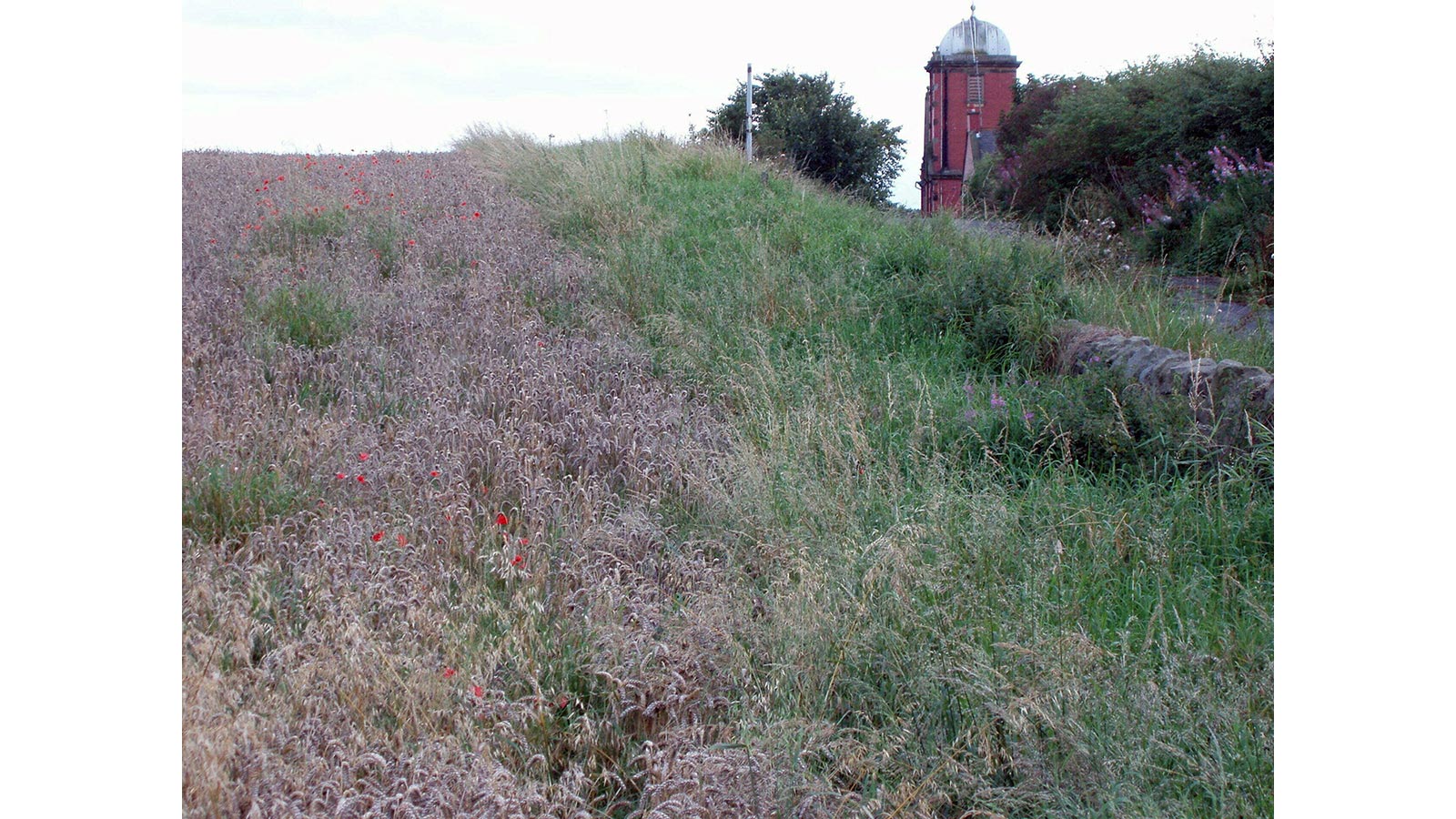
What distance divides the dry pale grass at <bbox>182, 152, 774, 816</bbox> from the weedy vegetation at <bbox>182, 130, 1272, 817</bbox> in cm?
1

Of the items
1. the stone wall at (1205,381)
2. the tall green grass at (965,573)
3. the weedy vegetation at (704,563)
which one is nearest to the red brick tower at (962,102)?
the tall green grass at (965,573)

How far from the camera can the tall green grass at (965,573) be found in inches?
77.6

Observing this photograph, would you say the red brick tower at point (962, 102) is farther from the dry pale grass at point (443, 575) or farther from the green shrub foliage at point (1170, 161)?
the dry pale grass at point (443, 575)

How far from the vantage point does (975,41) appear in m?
13.9

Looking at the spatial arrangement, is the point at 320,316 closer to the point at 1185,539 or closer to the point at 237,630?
the point at 237,630

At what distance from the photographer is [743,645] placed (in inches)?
101

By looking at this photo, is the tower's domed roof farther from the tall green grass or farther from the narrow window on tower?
the tall green grass

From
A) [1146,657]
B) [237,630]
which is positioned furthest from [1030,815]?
[237,630]

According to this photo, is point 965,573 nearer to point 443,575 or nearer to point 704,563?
point 704,563

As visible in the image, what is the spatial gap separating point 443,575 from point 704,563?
31.3 inches

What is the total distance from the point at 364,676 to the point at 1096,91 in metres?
10.4

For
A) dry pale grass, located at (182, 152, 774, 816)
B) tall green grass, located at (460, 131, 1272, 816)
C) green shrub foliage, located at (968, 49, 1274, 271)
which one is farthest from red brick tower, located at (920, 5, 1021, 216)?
dry pale grass, located at (182, 152, 774, 816)

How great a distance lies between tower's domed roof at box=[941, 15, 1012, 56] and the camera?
1409cm

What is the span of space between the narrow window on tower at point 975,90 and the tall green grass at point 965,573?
11046mm
